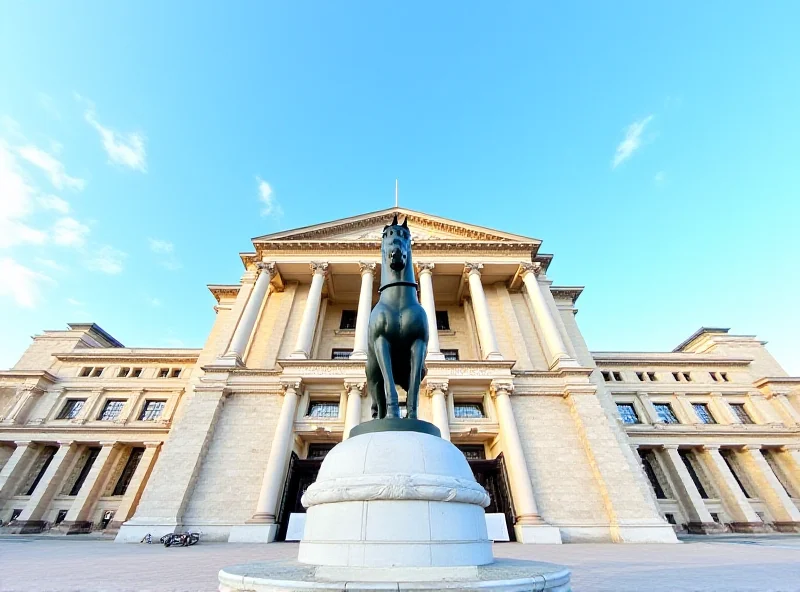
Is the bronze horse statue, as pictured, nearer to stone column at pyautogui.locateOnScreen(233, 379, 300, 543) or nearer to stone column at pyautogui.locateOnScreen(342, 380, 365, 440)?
stone column at pyautogui.locateOnScreen(342, 380, 365, 440)

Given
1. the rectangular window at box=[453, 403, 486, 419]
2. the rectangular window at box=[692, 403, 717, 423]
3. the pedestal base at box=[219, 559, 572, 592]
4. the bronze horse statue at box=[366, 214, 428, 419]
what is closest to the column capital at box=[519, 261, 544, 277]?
the rectangular window at box=[453, 403, 486, 419]

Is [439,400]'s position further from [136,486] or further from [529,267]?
[136,486]

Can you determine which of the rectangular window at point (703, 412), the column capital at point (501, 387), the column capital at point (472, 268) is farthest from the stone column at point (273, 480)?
the rectangular window at point (703, 412)

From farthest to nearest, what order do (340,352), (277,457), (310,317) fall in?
(340,352), (310,317), (277,457)

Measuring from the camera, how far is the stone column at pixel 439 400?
17.0m

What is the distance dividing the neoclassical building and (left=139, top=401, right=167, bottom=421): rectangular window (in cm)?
17

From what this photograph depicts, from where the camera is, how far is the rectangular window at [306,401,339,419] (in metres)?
19.2

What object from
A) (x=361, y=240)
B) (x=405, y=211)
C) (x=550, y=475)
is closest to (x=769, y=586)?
(x=550, y=475)

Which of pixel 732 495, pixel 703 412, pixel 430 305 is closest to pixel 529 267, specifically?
pixel 430 305

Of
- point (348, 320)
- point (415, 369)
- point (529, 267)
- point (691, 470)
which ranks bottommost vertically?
point (415, 369)

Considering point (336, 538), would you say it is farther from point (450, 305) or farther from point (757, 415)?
point (757, 415)

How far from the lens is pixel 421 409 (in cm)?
1856

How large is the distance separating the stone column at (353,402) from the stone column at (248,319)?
6.36 meters

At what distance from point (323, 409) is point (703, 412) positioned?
32.5 meters
